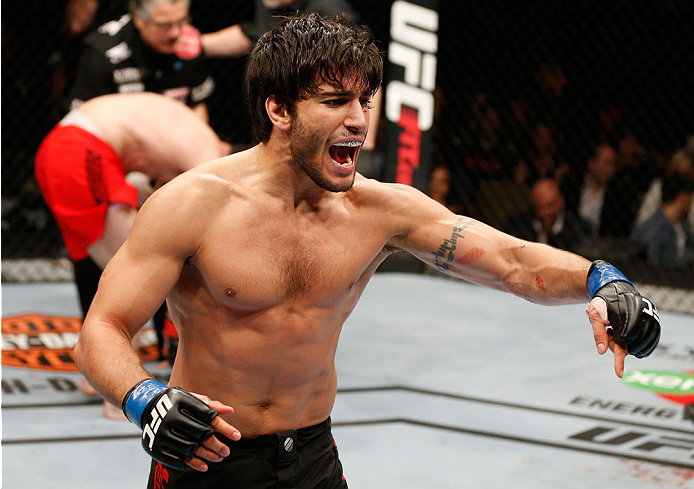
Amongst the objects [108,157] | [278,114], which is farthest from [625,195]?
[278,114]

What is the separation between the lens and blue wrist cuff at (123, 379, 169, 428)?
3.70 feet

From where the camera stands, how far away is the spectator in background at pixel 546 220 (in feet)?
16.7

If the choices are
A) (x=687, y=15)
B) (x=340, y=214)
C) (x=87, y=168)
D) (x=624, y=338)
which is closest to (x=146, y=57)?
(x=87, y=168)

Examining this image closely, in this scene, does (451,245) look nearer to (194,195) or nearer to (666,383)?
(194,195)

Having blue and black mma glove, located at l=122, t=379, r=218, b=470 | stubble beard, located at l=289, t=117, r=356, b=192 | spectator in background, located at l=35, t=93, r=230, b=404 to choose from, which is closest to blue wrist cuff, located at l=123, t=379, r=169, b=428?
blue and black mma glove, located at l=122, t=379, r=218, b=470

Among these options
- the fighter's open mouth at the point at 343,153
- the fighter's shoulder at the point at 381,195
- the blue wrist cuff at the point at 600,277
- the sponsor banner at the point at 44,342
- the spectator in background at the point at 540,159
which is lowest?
the sponsor banner at the point at 44,342

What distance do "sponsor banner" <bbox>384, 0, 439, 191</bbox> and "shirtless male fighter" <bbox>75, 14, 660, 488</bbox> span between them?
10.6 feet

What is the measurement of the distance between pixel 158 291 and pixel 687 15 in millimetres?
5035

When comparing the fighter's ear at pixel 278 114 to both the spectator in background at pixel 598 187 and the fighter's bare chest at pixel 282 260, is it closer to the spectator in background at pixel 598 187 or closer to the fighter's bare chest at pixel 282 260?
the fighter's bare chest at pixel 282 260

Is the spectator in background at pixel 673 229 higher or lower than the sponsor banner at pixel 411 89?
lower

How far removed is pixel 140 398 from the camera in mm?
1140

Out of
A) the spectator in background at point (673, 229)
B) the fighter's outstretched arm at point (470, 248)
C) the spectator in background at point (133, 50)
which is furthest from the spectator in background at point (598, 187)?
the fighter's outstretched arm at point (470, 248)

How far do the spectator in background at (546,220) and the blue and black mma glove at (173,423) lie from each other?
4.12 m

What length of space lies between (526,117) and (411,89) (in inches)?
52.2
